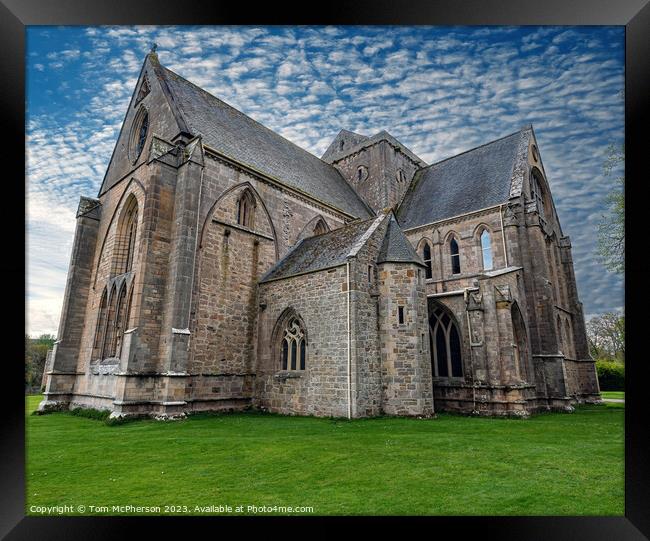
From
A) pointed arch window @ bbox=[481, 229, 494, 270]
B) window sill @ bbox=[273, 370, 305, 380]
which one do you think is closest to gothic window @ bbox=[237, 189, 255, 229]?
window sill @ bbox=[273, 370, 305, 380]

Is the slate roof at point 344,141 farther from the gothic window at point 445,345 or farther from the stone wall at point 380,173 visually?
the gothic window at point 445,345

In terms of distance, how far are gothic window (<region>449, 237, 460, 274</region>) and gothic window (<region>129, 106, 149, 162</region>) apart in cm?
1752

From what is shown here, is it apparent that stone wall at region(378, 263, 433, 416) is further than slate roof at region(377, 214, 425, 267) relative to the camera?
No

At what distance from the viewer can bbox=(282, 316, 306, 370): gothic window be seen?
53.5ft

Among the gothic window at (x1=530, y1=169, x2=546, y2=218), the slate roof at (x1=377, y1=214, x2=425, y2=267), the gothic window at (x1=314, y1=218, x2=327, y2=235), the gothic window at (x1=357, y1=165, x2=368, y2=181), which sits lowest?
the slate roof at (x1=377, y1=214, x2=425, y2=267)

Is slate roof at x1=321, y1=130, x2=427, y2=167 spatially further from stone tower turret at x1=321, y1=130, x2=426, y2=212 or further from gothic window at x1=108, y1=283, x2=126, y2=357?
gothic window at x1=108, y1=283, x2=126, y2=357

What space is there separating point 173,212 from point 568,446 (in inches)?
603

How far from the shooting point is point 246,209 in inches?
763

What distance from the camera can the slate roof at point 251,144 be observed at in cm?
1897

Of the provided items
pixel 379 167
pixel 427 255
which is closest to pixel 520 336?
pixel 427 255

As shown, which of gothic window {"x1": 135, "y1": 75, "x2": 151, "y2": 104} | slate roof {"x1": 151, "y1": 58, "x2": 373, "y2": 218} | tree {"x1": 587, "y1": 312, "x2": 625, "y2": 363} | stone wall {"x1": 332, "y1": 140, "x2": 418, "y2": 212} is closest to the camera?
tree {"x1": 587, "y1": 312, "x2": 625, "y2": 363}
